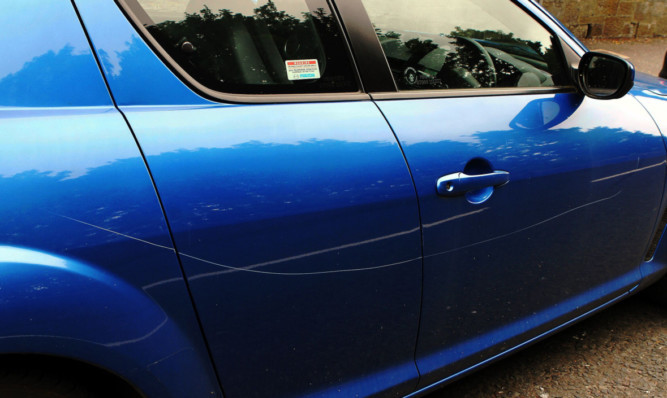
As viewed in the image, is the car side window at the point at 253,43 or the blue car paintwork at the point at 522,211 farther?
the blue car paintwork at the point at 522,211

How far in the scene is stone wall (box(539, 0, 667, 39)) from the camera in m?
13.1

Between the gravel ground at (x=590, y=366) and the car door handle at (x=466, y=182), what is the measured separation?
1.02 m

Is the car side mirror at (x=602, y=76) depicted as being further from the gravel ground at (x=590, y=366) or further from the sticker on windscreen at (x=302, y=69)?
the gravel ground at (x=590, y=366)

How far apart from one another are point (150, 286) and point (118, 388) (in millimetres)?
301

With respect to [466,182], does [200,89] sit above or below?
above

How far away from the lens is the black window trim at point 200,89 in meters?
1.36

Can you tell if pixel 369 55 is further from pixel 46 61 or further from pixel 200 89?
pixel 46 61

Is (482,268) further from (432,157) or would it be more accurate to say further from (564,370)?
(564,370)

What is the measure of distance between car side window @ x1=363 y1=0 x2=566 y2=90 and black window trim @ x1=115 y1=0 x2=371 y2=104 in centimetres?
28

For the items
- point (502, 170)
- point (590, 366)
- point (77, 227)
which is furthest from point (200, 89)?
point (590, 366)

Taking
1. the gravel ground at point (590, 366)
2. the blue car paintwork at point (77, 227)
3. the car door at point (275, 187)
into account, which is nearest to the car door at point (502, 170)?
the car door at point (275, 187)

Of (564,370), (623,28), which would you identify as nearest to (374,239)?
(564,370)

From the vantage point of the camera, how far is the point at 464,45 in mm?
2020

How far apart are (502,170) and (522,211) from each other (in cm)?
18
